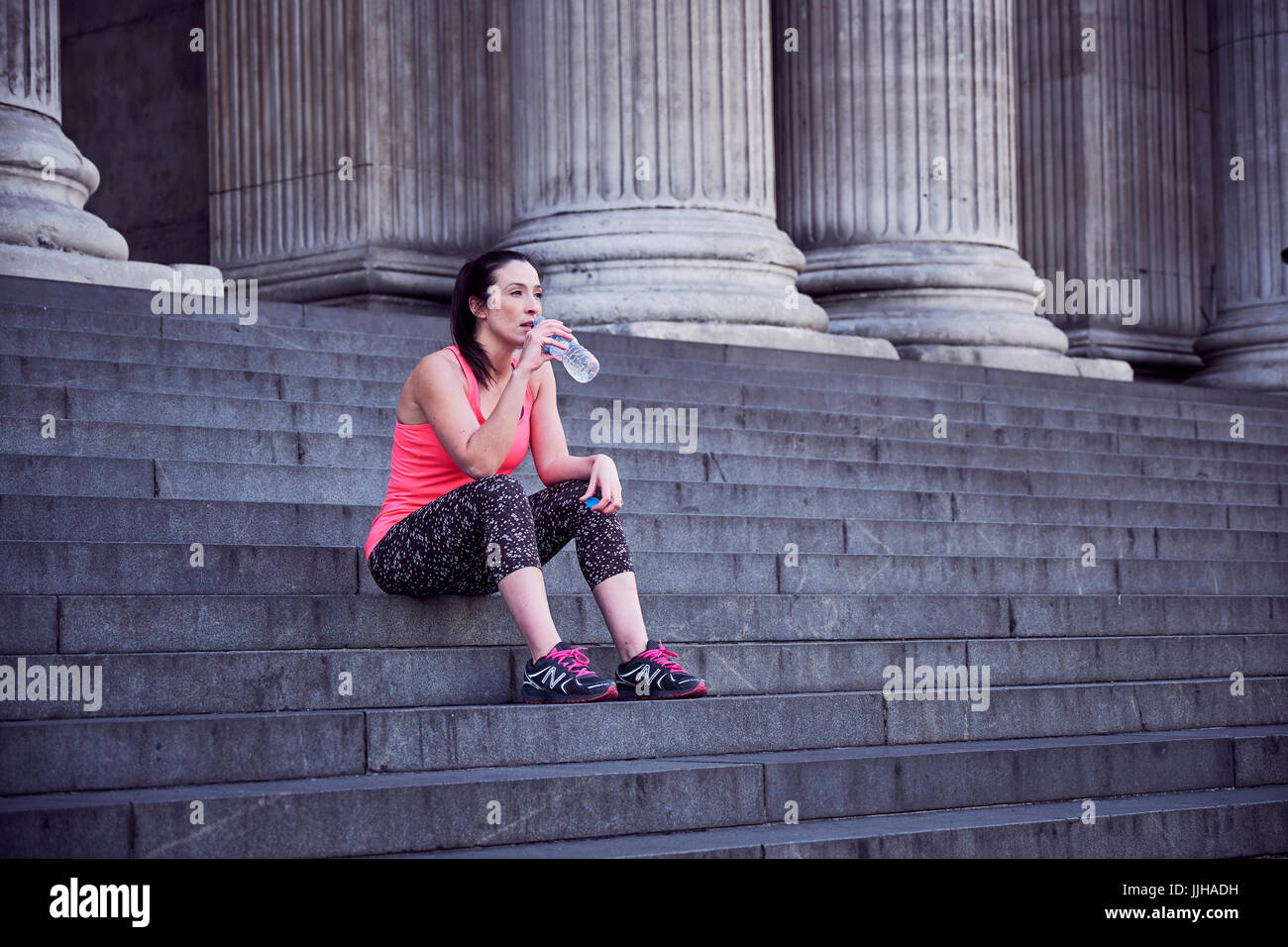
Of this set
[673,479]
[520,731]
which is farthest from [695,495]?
[520,731]

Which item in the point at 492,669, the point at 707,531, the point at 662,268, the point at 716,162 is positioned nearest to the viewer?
the point at 492,669

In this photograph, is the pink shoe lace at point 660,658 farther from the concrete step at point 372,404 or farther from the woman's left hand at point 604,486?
the concrete step at point 372,404

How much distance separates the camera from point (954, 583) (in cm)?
840

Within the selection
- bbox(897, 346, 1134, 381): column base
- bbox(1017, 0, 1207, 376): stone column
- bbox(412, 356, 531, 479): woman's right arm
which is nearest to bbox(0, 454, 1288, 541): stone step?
bbox(412, 356, 531, 479): woman's right arm

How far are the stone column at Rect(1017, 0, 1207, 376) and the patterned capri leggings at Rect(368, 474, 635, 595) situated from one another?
14.3 metres

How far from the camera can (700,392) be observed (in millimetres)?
10688

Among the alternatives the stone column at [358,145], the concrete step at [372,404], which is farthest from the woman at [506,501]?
the stone column at [358,145]

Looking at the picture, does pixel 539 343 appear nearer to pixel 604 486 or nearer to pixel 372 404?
pixel 604 486

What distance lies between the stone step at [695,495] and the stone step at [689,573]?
0.59m

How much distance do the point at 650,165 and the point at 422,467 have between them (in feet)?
23.9

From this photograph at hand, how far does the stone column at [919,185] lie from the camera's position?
600 inches

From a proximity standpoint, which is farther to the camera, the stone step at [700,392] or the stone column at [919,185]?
the stone column at [919,185]

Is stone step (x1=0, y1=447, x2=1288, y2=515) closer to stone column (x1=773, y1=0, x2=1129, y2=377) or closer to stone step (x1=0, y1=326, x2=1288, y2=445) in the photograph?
stone step (x1=0, y1=326, x2=1288, y2=445)
